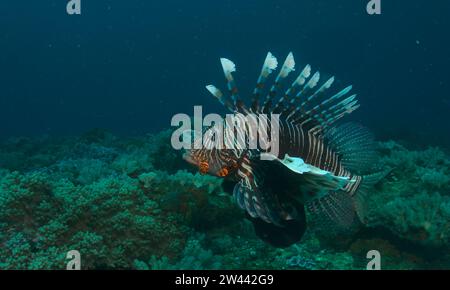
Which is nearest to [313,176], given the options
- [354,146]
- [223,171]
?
[223,171]

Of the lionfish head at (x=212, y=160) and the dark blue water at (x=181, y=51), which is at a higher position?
the dark blue water at (x=181, y=51)

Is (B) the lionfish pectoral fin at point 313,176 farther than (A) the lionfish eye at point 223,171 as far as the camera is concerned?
No

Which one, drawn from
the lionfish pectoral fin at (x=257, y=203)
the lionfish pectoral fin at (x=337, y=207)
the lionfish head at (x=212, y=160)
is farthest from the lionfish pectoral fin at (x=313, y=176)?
the lionfish pectoral fin at (x=337, y=207)

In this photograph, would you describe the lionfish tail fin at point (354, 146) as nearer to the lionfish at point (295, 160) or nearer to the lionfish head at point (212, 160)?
the lionfish at point (295, 160)

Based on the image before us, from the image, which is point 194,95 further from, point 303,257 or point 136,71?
point 303,257

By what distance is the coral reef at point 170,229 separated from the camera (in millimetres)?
3299

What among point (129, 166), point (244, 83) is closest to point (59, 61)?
point (244, 83)

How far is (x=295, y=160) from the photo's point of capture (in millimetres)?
2350

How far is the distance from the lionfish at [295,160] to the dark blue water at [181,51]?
57742 mm

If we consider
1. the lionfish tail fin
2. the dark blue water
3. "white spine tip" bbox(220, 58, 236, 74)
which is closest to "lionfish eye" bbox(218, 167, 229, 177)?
"white spine tip" bbox(220, 58, 236, 74)

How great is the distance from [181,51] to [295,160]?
9734 centimetres

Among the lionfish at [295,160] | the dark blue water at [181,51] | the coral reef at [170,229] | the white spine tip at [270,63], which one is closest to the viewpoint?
the lionfish at [295,160]

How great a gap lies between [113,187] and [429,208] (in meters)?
3.64

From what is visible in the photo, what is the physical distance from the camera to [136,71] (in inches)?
4119
